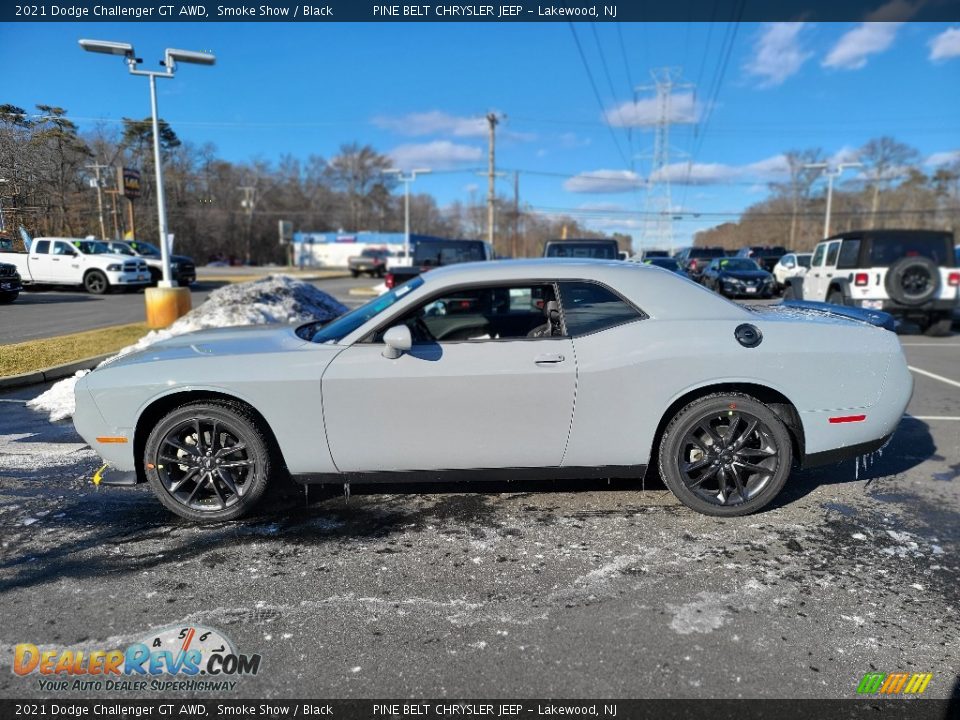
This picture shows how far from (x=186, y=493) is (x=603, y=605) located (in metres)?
2.56

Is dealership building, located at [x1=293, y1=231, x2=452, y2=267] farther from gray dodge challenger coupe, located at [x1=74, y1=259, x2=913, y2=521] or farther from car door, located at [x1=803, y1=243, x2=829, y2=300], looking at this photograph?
gray dodge challenger coupe, located at [x1=74, y1=259, x2=913, y2=521]

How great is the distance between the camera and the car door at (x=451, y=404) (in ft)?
10.9

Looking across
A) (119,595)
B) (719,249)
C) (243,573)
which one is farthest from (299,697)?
(719,249)

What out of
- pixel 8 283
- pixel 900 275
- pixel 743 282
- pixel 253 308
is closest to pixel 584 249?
pixel 900 275

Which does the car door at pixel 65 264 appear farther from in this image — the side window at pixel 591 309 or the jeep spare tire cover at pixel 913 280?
the jeep spare tire cover at pixel 913 280

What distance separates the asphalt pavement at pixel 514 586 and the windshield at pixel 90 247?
18311 millimetres

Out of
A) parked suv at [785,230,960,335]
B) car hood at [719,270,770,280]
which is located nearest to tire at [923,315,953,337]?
parked suv at [785,230,960,335]

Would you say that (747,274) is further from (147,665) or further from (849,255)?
(147,665)

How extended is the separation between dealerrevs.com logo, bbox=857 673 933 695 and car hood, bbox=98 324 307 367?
10.5ft

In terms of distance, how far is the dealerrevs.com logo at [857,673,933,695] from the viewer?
2.14 m

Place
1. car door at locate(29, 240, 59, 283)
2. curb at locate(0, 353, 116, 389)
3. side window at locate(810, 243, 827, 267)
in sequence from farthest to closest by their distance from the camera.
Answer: car door at locate(29, 240, 59, 283) < side window at locate(810, 243, 827, 267) < curb at locate(0, 353, 116, 389)

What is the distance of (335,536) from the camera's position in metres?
3.35

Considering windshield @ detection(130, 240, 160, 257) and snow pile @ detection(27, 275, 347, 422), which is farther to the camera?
windshield @ detection(130, 240, 160, 257)

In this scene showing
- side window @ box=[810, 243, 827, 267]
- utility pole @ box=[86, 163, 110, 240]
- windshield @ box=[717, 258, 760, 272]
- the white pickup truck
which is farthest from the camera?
windshield @ box=[717, 258, 760, 272]
